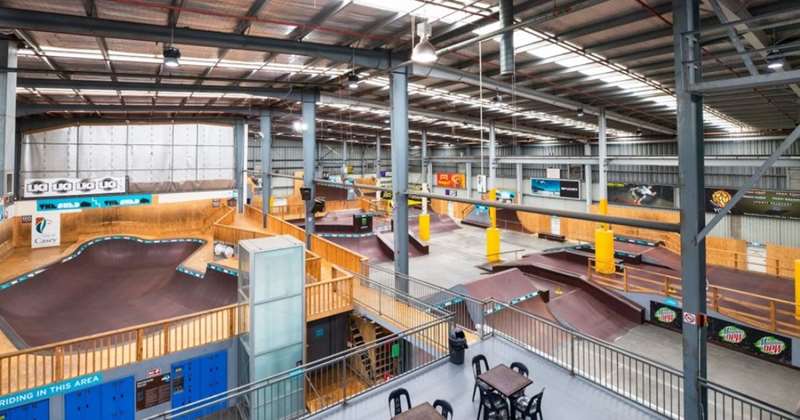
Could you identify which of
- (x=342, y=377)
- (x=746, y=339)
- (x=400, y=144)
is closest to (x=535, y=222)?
(x=746, y=339)

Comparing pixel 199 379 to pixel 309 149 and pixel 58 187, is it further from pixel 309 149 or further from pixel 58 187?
pixel 58 187

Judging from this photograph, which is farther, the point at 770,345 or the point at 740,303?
the point at 740,303

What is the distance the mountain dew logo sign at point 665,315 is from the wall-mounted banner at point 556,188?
15.3 meters

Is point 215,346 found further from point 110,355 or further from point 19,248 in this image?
point 19,248

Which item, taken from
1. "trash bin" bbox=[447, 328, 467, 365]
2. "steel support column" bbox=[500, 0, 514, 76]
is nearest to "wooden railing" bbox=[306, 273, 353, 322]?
"trash bin" bbox=[447, 328, 467, 365]

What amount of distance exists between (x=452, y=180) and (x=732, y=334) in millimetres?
26124

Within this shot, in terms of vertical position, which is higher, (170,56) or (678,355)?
(170,56)

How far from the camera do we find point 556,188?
29422 millimetres

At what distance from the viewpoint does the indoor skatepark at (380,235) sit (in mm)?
6348

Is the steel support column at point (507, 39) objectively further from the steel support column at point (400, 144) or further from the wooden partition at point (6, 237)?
the wooden partition at point (6, 237)

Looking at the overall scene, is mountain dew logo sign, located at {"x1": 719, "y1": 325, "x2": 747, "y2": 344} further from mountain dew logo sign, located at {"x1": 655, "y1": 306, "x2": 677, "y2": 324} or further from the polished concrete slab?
the polished concrete slab

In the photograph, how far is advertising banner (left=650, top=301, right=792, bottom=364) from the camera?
34.3ft

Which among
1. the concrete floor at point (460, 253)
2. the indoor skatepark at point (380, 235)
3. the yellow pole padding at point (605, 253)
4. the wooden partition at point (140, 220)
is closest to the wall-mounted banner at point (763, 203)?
the indoor skatepark at point (380, 235)

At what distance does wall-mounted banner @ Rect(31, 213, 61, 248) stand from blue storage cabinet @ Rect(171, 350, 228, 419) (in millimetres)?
15534
